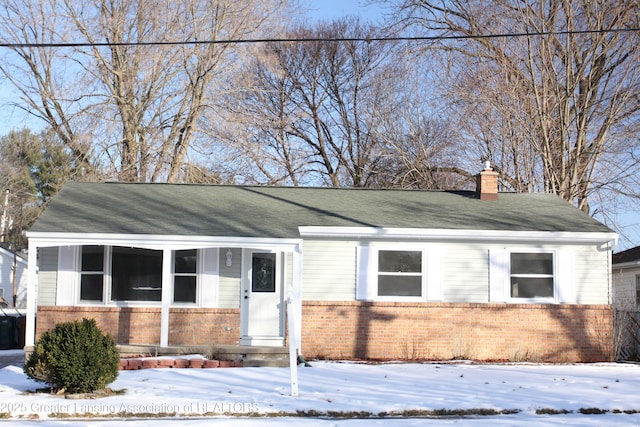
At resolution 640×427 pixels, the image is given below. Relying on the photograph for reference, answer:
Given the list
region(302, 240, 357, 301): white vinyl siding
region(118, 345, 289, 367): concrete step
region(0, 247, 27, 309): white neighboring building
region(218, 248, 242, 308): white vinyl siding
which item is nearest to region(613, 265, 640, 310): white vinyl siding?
region(302, 240, 357, 301): white vinyl siding

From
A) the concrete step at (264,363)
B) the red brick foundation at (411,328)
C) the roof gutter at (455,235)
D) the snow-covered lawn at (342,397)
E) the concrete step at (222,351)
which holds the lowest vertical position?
the snow-covered lawn at (342,397)

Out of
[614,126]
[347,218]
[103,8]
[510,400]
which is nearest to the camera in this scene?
[510,400]

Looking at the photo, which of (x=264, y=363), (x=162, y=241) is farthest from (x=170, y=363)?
(x=162, y=241)

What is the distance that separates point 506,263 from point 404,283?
91.1 inches

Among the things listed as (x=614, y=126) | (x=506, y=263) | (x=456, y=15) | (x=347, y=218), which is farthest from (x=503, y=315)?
(x=456, y=15)

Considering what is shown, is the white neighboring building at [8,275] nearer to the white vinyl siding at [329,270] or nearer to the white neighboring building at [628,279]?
the white vinyl siding at [329,270]

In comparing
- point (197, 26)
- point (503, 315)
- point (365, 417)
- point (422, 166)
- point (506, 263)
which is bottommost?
point (365, 417)

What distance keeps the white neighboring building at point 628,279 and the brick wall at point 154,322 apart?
47.9ft

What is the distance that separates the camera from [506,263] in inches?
645

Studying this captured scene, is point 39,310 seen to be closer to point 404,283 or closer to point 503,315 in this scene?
point 404,283

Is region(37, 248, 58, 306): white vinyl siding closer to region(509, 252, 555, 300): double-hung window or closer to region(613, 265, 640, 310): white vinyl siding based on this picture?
region(509, 252, 555, 300): double-hung window

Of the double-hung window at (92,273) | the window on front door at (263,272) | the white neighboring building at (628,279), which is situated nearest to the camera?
the double-hung window at (92,273)

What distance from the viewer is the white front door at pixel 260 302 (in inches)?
631

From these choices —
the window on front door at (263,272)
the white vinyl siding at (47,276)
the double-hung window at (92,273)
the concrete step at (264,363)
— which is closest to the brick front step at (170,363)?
the concrete step at (264,363)
